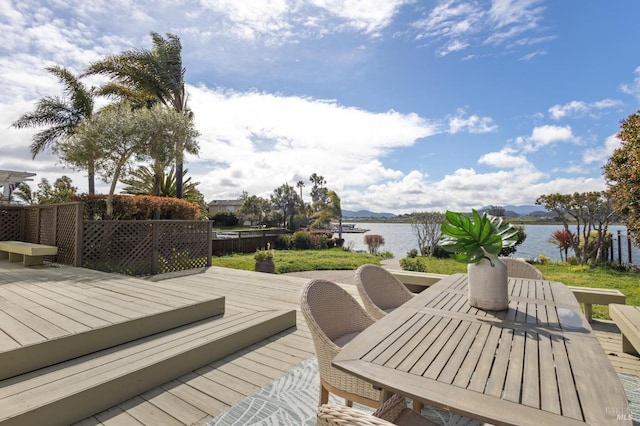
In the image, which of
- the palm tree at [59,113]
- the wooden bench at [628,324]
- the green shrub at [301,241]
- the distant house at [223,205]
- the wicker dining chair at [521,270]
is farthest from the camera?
the distant house at [223,205]

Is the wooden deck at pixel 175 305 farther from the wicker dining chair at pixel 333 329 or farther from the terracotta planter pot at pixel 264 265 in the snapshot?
the terracotta planter pot at pixel 264 265

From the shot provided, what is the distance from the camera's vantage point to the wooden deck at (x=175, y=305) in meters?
1.85

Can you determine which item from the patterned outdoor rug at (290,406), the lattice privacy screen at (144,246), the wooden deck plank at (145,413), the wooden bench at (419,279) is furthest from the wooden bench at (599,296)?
the lattice privacy screen at (144,246)

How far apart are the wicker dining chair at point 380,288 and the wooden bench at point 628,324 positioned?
4.70 ft

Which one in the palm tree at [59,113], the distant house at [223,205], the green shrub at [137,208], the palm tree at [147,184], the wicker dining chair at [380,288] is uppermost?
the palm tree at [59,113]

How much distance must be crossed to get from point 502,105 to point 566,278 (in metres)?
5.18

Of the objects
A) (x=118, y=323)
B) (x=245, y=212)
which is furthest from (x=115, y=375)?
(x=245, y=212)

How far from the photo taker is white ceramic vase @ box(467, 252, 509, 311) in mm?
1700

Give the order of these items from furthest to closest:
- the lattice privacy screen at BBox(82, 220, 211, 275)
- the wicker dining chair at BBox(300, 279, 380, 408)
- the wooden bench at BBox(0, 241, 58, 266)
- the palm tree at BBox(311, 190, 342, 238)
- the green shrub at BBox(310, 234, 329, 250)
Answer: the palm tree at BBox(311, 190, 342, 238), the green shrub at BBox(310, 234, 329, 250), the lattice privacy screen at BBox(82, 220, 211, 275), the wooden bench at BBox(0, 241, 58, 266), the wicker dining chair at BBox(300, 279, 380, 408)

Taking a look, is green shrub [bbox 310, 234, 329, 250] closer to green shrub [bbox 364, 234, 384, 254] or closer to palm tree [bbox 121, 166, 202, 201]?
green shrub [bbox 364, 234, 384, 254]

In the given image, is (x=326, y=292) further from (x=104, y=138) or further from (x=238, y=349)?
(x=104, y=138)

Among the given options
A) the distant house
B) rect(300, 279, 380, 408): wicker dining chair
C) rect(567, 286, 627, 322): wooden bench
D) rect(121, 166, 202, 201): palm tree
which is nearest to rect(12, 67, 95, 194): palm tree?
rect(121, 166, 202, 201): palm tree

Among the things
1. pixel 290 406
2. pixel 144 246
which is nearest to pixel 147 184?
pixel 144 246

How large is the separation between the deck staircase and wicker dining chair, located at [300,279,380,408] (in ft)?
3.80
